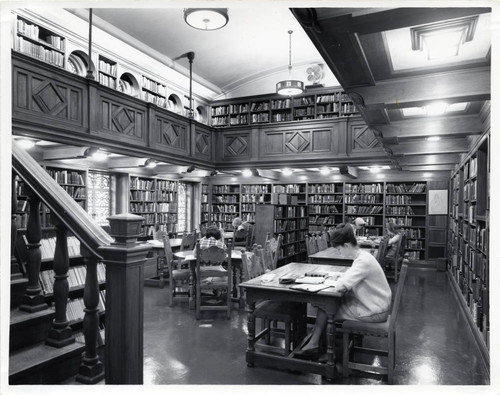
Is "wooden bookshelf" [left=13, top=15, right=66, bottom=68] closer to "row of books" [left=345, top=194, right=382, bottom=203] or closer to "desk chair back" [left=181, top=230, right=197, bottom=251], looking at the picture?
"desk chair back" [left=181, top=230, right=197, bottom=251]

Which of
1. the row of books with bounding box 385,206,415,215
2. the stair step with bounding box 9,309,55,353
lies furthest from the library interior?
the row of books with bounding box 385,206,415,215

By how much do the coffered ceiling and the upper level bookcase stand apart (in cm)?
671

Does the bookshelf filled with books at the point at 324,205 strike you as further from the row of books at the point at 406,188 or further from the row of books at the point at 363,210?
the row of books at the point at 406,188

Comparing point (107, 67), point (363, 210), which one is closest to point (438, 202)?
point (363, 210)

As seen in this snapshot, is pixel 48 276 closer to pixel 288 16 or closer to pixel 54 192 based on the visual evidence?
pixel 54 192

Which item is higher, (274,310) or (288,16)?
(288,16)

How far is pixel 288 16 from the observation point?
8.77 metres

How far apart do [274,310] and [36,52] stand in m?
6.59

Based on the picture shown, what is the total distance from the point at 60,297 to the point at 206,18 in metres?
5.89

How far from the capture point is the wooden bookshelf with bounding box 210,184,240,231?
11.5m

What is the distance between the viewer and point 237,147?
987cm
